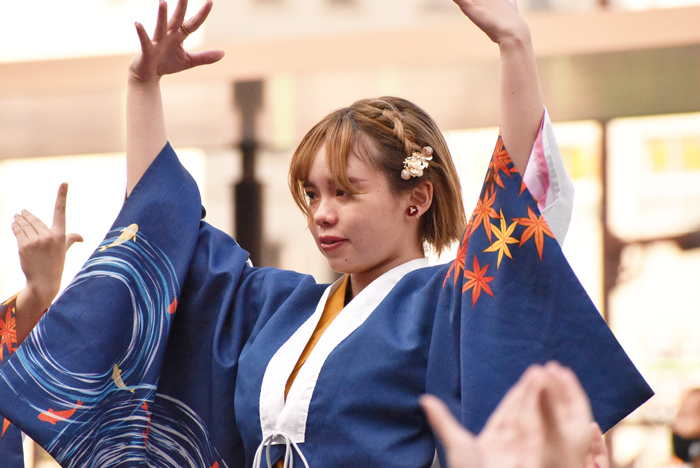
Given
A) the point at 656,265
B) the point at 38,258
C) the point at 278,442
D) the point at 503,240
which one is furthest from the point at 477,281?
the point at 656,265

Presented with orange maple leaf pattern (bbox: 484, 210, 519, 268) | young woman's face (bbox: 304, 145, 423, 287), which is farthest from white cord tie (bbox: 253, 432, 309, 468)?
orange maple leaf pattern (bbox: 484, 210, 519, 268)

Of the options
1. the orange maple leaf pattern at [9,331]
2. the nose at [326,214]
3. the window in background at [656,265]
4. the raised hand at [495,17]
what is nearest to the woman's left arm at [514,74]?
the raised hand at [495,17]

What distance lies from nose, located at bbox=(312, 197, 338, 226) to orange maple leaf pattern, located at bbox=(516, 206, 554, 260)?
26 cm

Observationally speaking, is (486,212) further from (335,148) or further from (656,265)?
(656,265)

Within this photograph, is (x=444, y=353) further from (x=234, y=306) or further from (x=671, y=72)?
(x=671, y=72)

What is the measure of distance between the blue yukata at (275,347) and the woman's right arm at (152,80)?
3 cm

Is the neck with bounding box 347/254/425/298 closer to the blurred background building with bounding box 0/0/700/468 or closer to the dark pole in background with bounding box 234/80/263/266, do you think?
the blurred background building with bounding box 0/0/700/468

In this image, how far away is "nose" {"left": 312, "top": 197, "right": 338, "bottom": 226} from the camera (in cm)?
102

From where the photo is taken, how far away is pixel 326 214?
102 centimetres

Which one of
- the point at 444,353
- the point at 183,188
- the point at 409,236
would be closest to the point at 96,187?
the point at 183,188

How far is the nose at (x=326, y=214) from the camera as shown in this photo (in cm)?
102

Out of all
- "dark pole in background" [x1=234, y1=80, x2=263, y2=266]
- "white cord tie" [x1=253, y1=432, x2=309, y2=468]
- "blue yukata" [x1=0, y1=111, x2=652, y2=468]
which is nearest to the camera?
"blue yukata" [x1=0, y1=111, x2=652, y2=468]

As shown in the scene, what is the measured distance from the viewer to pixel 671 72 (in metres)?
2.43

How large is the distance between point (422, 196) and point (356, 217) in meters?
0.12
